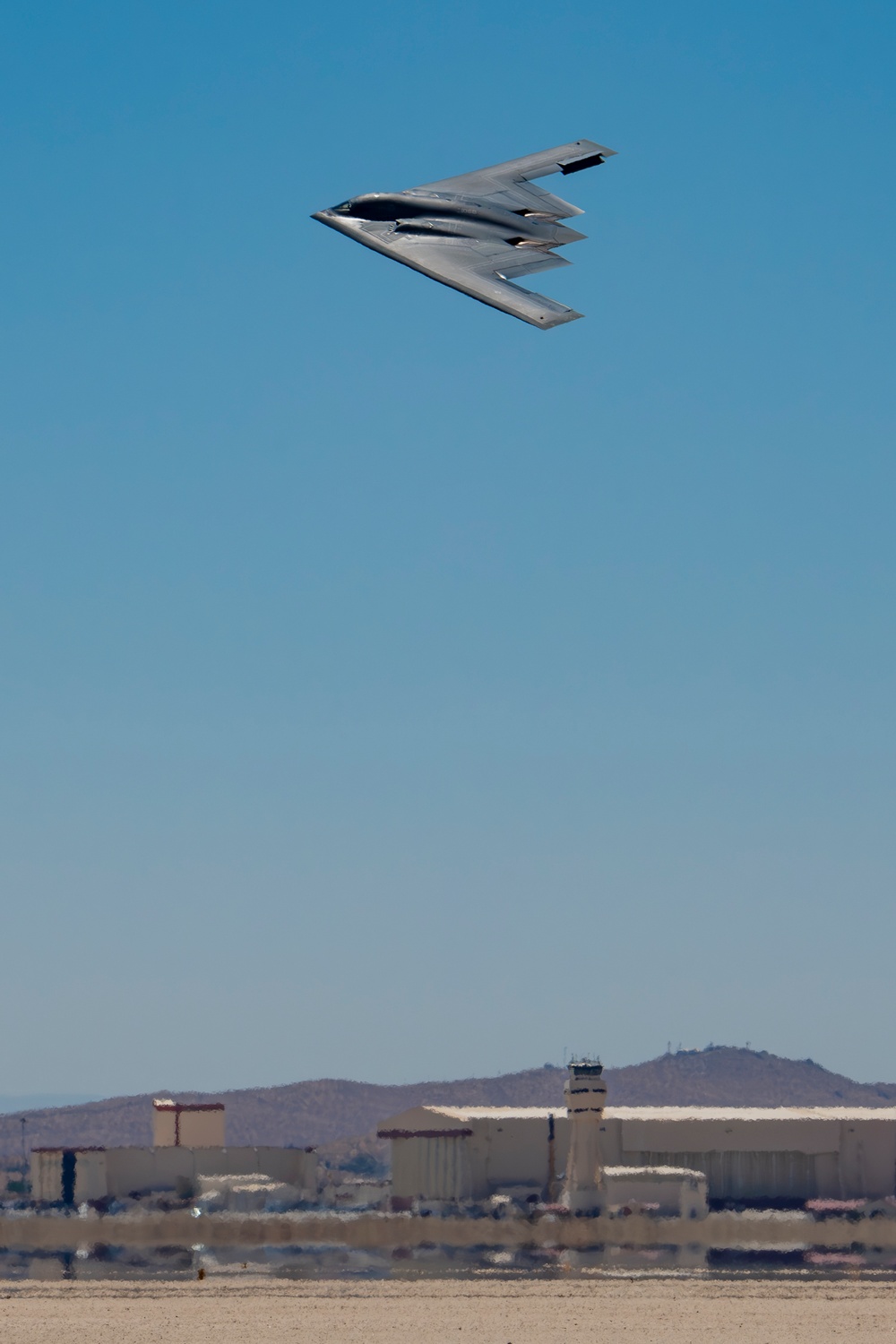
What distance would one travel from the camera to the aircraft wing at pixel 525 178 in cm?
3669

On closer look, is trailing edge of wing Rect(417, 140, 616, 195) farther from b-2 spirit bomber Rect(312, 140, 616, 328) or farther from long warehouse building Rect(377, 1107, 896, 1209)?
long warehouse building Rect(377, 1107, 896, 1209)

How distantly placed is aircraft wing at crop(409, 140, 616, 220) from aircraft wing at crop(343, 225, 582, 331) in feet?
3.98

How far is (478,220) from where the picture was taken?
36.6m

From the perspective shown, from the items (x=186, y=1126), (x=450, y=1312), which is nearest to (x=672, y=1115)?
(x=186, y=1126)

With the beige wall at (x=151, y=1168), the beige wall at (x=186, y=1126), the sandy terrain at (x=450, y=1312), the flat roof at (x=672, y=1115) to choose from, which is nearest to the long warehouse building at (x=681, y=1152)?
the flat roof at (x=672, y=1115)

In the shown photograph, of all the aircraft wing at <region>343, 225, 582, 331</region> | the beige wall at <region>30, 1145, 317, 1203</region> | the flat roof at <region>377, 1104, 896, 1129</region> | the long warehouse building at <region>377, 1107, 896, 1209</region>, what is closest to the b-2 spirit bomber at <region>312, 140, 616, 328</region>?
the aircraft wing at <region>343, 225, 582, 331</region>

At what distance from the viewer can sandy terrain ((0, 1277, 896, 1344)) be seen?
57156mm

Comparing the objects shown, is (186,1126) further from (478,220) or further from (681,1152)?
(478,220)

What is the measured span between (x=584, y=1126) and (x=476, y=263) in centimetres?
7153

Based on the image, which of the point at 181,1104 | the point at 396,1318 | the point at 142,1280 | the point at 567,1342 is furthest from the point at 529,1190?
the point at 567,1342

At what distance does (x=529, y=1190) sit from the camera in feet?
335

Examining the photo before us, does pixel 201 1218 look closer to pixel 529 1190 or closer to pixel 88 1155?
pixel 88 1155

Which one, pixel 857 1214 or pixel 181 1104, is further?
pixel 181 1104

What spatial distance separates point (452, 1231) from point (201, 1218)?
15428mm
